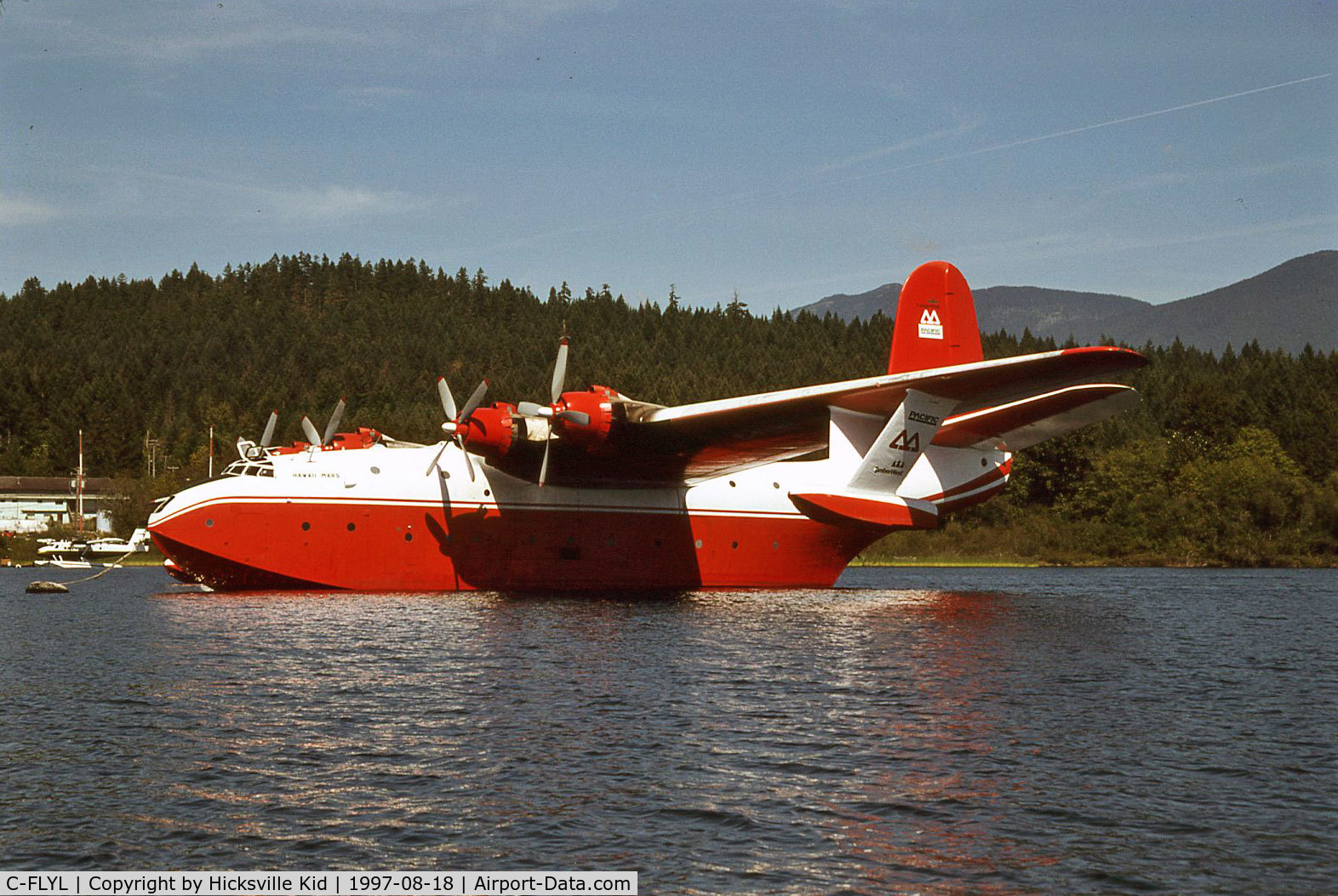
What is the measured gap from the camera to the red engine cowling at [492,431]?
34656 mm

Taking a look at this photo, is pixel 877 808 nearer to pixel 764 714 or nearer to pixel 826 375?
pixel 764 714

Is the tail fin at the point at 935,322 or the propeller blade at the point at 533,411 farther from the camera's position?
the tail fin at the point at 935,322

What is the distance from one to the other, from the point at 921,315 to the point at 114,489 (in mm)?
85370

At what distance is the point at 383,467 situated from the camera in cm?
3591

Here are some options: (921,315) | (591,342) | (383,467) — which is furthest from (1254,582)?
(591,342)

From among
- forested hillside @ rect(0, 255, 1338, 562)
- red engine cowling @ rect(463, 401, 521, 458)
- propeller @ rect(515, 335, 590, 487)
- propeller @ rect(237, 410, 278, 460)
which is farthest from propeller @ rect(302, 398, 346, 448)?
forested hillside @ rect(0, 255, 1338, 562)

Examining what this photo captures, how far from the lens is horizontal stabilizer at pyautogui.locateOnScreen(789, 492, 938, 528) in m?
36.3

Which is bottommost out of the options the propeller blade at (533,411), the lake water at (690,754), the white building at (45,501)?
the lake water at (690,754)

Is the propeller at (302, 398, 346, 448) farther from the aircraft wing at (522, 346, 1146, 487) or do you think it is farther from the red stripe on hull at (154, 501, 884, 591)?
Result: the aircraft wing at (522, 346, 1146, 487)

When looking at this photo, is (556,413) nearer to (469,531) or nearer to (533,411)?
(533,411)

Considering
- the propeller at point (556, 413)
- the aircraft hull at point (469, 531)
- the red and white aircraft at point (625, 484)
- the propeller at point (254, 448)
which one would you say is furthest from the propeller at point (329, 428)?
the propeller at point (556, 413)

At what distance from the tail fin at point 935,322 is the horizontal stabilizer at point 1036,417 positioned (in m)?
2.38

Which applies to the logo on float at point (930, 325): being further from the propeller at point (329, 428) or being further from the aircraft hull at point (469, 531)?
the propeller at point (329, 428)

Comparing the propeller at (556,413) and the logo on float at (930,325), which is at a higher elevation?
the logo on float at (930,325)
